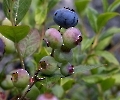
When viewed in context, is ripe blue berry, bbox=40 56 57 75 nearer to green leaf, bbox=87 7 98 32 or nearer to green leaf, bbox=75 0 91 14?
green leaf, bbox=87 7 98 32

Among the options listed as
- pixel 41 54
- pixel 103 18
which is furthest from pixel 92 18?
pixel 41 54

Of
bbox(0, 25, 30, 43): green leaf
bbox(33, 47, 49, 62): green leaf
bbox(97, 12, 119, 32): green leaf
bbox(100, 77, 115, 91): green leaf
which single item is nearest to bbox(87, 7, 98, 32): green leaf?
bbox(97, 12, 119, 32): green leaf

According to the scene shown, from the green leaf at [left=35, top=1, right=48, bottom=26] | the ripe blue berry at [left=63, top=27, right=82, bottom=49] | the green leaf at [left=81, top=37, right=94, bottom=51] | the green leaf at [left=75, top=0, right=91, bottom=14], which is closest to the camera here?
the ripe blue berry at [left=63, top=27, right=82, bottom=49]

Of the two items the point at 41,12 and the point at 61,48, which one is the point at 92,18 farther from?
the point at 61,48

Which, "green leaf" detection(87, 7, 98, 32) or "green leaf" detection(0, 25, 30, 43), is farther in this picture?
"green leaf" detection(87, 7, 98, 32)

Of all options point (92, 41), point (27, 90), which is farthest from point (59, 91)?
point (92, 41)

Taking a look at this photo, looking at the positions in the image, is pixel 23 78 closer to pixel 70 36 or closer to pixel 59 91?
pixel 70 36

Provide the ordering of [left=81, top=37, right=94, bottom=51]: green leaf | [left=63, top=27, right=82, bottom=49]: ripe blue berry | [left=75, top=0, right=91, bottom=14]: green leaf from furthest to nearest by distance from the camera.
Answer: [left=75, top=0, right=91, bottom=14]: green leaf, [left=81, top=37, right=94, bottom=51]: green leaf, [left=63, top=27, right=82, bottom=49]: ripe blue berry
